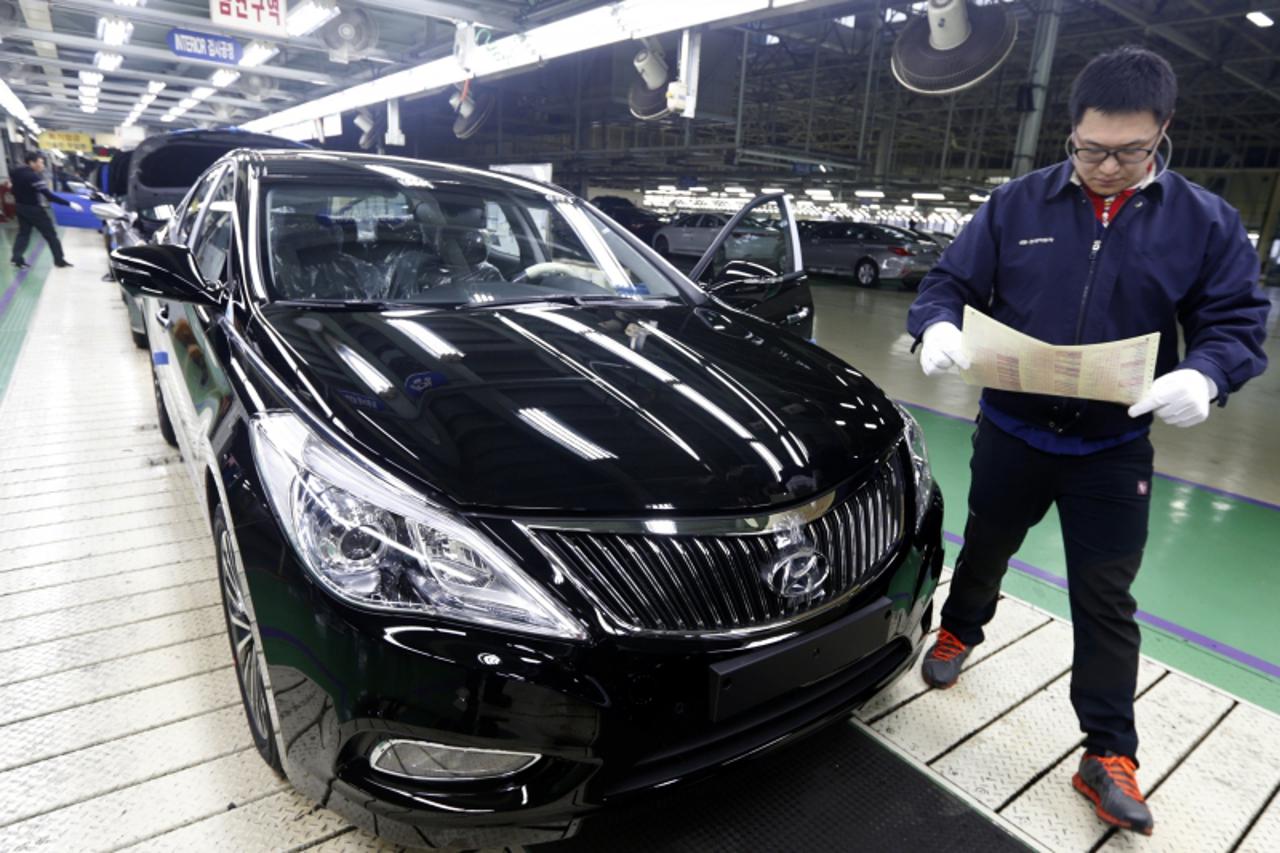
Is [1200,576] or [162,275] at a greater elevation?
[162,275]

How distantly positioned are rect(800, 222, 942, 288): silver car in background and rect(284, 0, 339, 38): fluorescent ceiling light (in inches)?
331

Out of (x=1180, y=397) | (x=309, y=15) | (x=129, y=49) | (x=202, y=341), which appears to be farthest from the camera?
(x=129, y=49)

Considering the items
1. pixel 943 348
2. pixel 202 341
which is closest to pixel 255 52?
pixel 202 341

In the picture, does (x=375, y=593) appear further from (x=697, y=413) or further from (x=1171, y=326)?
(x=1171, y=326)

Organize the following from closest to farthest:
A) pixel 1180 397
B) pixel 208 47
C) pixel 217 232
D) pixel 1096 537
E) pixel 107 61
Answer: pixel 1180 397
pixel 1096 537
pixel 217 232
pixel 208 47
pixel 107 61

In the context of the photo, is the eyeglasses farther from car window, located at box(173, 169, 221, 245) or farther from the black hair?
car window, located at box(173, 169, 221, 245)

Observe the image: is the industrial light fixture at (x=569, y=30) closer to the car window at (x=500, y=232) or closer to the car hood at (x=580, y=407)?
the car window at (x=500, y=232)

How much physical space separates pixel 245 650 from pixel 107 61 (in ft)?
61.0

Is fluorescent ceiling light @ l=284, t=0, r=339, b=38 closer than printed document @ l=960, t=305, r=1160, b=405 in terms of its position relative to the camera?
No

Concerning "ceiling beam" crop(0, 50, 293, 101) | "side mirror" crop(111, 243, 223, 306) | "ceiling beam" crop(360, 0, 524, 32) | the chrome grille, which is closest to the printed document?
the chrome grille

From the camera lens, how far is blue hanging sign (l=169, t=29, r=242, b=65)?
10.7 meters

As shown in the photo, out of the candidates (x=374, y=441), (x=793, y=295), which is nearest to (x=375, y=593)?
(x=374, y=441)

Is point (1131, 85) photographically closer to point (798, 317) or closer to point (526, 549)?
point (526, 549)

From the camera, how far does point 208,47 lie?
431 inches
